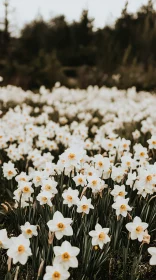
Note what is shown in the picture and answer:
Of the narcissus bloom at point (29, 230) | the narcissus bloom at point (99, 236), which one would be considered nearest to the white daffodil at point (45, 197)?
the narcissus bloom at point (29, 230)

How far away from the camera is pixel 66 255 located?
1.81 m

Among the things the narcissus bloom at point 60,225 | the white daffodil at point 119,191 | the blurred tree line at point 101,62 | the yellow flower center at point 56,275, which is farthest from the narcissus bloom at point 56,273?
the blurred tree line at point 101,62

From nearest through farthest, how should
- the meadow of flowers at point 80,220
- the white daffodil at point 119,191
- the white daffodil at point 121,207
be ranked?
the meadow of flowers at point 80,220 < the white daffodil at point 121,207 < the white daffodil at point 119,191

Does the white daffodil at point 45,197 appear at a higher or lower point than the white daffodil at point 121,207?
higher

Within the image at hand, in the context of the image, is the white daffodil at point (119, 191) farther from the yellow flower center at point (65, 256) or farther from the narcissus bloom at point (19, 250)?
the narcissus bloom at point (19, 250)

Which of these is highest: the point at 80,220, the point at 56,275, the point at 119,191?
the point at 119,191

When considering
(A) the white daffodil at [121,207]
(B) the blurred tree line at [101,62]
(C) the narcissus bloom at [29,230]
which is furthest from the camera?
(B) the blurred tree line at [101,62]

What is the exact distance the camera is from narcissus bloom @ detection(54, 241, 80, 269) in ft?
5.86

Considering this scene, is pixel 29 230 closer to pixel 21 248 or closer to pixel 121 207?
pixel 21 248

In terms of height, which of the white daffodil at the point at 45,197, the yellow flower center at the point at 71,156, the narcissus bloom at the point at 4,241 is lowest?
the narcissus bloom at the point at 4,241

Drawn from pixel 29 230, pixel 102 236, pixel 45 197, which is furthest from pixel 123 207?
pixel 29 230

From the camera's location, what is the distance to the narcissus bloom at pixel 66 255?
1.79 m

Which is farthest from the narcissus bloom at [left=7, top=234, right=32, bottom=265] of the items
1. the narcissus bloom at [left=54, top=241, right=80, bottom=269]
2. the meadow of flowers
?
the narcissus bloom at [left=54, top=241, right=80, bottom=269]

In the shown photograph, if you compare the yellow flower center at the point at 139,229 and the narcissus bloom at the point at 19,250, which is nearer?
the narcissus bloom at the point at 19,250
